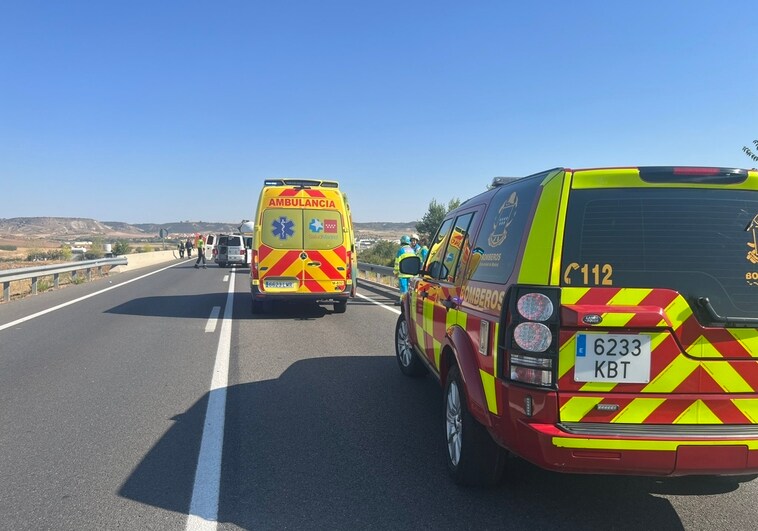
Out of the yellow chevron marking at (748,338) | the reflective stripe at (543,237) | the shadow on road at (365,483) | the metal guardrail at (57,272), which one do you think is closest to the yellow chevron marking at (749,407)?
the yellow chevron marking at (748,338)

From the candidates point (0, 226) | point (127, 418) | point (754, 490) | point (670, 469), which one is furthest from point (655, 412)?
point (0, 226)

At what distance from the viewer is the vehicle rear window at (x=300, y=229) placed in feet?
38.2

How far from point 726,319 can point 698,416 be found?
0.51m

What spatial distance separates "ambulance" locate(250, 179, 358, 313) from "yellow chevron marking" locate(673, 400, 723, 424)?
365 inches

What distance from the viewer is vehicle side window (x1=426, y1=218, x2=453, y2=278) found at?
512 centimetres

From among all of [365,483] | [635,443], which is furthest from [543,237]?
[365,483]

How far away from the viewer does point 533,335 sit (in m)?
2.94

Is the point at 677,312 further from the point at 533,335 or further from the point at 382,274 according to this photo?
the point at 382,274

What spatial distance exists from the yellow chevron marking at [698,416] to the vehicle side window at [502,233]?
111cm

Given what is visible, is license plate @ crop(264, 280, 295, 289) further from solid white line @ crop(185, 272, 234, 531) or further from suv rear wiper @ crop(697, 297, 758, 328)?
suv rear wiper @ crop(697, 297, 758, 328)

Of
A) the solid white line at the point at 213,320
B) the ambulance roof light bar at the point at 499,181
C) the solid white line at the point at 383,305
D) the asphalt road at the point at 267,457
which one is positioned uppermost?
the ambulance roof light bar at the point at 499,181

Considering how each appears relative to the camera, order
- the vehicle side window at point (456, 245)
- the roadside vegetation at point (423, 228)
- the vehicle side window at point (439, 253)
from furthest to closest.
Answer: the roadside vegetation at point (423, 228)
the vehicle side window at point (439, 253)
the vehicle side window at point (456, 245)

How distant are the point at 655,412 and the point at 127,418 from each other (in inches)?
172

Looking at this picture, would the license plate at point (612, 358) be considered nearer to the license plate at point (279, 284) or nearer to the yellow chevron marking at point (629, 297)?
the yellow chevron marking at point (629, 297)
